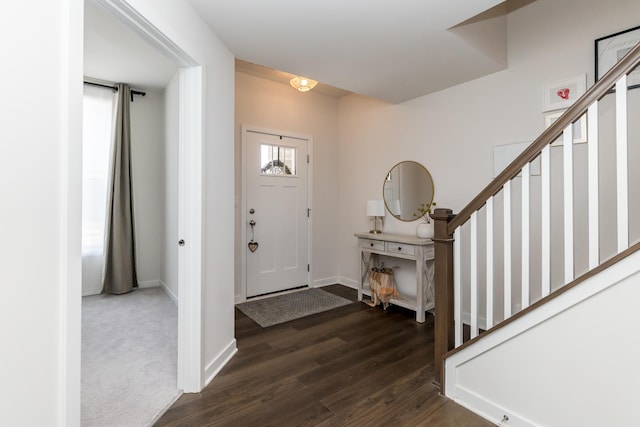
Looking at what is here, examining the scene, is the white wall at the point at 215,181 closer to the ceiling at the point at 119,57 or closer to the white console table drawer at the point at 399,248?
the ceiling at the point at 119,57

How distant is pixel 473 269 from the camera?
1771 millimetres

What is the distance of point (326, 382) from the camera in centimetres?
198

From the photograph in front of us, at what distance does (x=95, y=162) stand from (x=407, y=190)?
3.77 m

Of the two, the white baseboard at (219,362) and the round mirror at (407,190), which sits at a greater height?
the round mirror at (407,190)

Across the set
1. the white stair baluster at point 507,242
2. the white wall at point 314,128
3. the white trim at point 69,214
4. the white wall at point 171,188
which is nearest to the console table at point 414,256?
the white wall at point 314,128

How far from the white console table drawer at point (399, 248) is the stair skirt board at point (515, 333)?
4.40ft

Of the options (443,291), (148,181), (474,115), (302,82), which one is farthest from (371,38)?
(148,181)

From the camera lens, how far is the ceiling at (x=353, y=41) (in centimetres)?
184

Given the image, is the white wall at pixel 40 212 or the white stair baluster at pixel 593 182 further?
the white stair baluster at pixel 593 182

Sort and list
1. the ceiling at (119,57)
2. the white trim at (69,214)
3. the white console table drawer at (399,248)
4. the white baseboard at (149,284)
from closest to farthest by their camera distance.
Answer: the white trim at (69,214) → the ceiling at (119,57) → the white console table drawer at (399,248) → the white baseboard at (149,284)

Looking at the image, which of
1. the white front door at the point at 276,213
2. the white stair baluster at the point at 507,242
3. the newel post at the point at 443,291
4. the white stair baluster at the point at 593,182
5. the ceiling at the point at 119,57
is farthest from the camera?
the white front door at the point at 276,213

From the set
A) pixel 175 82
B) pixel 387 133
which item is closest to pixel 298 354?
pixel 387 133

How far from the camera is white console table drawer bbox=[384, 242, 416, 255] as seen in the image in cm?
309

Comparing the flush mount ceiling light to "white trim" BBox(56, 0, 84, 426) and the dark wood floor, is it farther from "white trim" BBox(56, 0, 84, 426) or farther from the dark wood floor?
the dark wood floor
